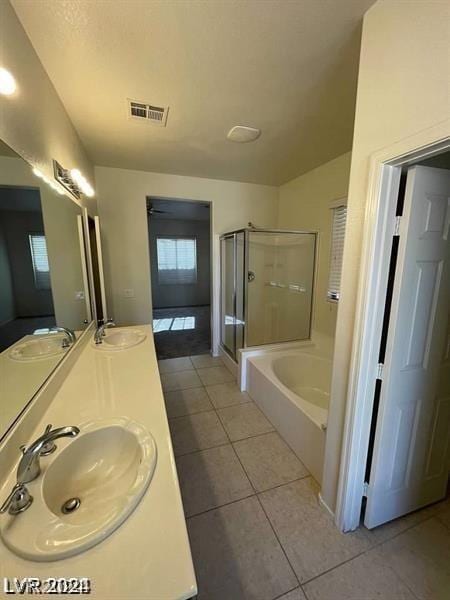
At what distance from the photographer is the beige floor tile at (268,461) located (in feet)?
5.65

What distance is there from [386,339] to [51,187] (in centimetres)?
205

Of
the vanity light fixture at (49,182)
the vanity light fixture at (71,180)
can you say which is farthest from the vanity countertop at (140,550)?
the vanity light fixture at (71,180)

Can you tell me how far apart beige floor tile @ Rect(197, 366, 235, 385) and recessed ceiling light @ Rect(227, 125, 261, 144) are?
2.64m

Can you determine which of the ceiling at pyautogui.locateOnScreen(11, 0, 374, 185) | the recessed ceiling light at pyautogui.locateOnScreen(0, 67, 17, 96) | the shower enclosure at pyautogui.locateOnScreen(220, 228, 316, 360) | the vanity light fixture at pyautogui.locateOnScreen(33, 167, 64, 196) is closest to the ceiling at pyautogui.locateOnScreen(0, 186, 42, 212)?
the vanity light fixture at pyautogui.locateOnScreen(33, 167, 64, 196)

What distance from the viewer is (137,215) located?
10.4 feet

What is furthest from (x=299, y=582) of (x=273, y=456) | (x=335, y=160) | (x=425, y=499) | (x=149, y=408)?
(x=335, y=160)

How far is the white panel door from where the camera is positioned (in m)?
1.12

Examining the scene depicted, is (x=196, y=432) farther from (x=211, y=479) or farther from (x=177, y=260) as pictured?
(x=177, y=260)

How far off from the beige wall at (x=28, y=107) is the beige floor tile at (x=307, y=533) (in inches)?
92.6

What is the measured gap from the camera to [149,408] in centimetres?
121

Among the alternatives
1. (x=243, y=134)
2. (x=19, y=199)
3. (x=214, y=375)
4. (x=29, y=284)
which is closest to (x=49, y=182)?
(x=19, y=199)

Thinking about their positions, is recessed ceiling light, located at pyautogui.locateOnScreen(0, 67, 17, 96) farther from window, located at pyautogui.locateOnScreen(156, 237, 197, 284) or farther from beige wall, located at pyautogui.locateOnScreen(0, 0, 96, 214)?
window, located at pyautogui.locateOnScreen(156, 237, 197, 284)

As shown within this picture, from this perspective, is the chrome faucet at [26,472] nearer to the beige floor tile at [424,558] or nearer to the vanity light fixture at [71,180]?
the vanity light fixture at [71,180]

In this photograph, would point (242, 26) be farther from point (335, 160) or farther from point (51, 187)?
point (335, 160)
